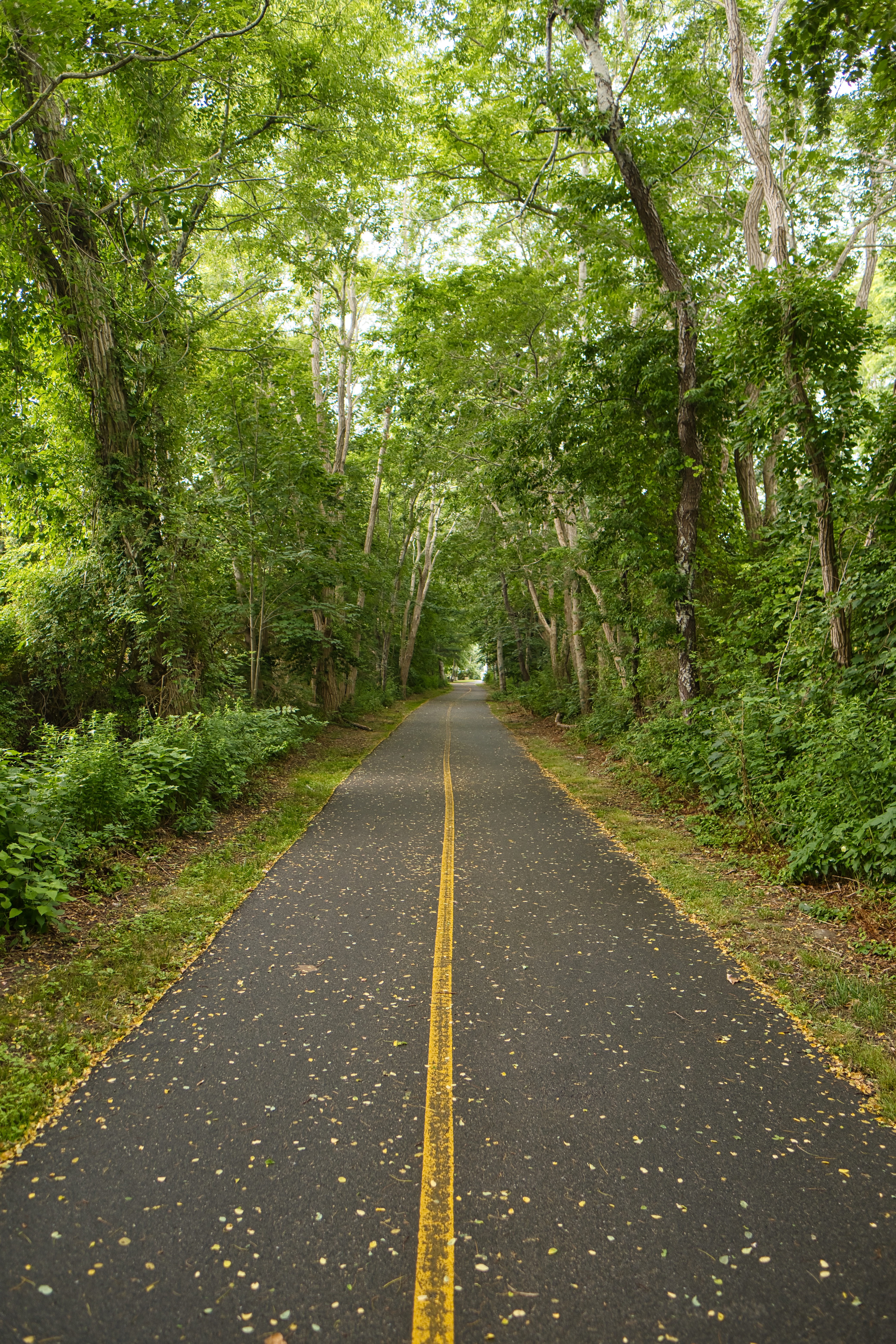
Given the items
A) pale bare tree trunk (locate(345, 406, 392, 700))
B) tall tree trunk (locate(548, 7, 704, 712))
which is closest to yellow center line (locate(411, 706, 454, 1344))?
tall tree trunk (locate(548, 7, 704, 712))

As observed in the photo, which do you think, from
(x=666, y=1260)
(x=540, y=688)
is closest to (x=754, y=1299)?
(x=666, y=1260)

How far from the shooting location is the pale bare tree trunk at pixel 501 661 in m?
42.0

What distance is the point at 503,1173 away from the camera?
312cm

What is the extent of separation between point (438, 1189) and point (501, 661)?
40.7 metres

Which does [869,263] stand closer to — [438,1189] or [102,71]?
[102,71]

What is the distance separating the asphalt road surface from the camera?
97.5 inches

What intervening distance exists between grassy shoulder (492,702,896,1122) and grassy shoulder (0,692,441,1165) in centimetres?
419

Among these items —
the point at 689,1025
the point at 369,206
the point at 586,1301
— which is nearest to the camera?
the point at 586,1301

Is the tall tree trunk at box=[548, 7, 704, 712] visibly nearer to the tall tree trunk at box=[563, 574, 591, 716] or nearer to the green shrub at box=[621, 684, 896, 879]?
the green shrub at box=[621, 684, 896, 879]

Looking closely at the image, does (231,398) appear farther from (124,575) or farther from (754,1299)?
(754,1299)

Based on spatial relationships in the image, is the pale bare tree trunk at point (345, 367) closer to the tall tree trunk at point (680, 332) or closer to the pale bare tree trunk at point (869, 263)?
the tall tree trunk at point (680, 332)

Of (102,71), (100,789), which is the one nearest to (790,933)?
(100,789)

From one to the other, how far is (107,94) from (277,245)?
392cm

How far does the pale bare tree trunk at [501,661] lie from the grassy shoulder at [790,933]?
103 feet
